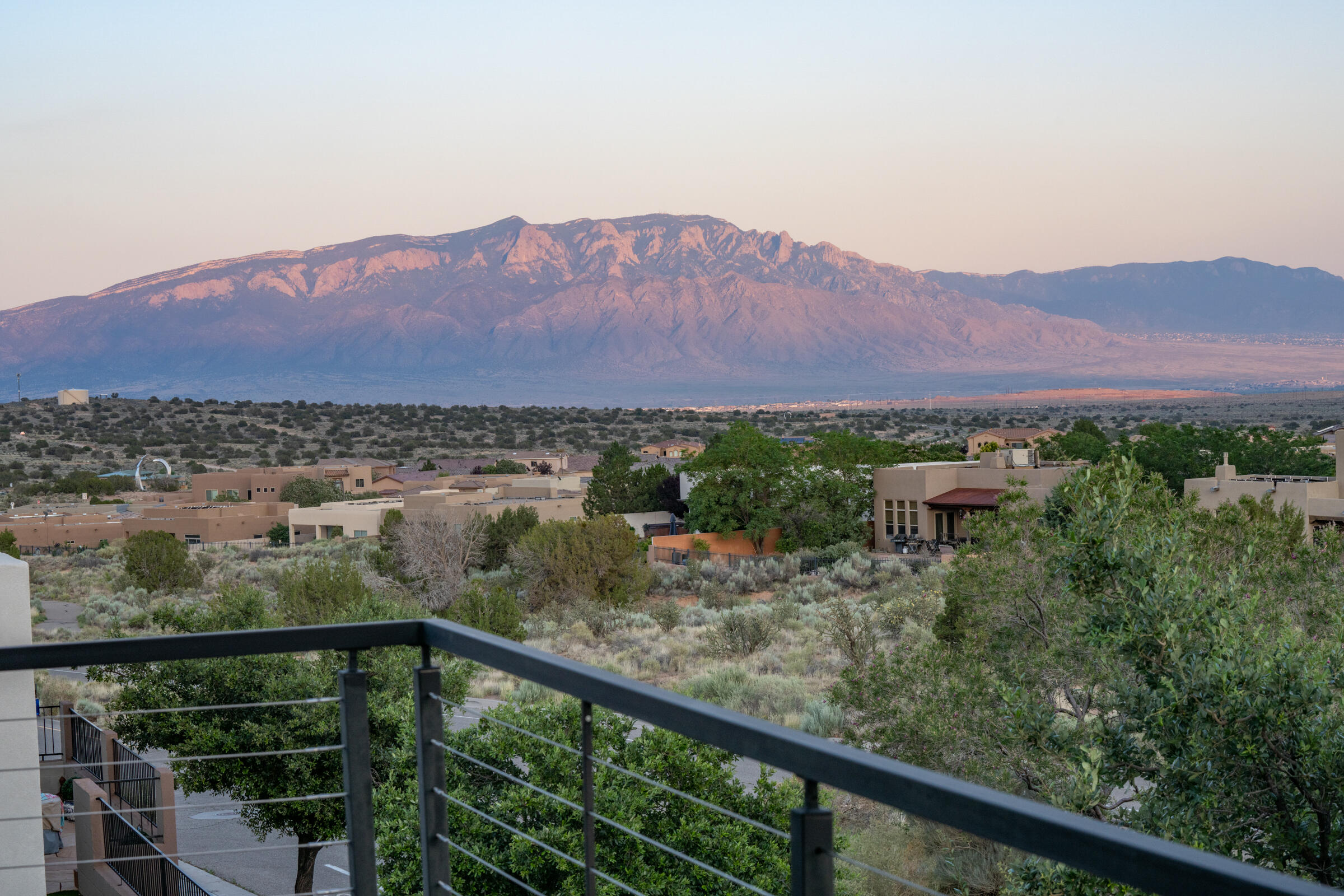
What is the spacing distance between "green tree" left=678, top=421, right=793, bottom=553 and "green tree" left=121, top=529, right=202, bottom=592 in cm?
1695

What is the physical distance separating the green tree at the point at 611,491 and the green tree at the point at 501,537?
23.3ft

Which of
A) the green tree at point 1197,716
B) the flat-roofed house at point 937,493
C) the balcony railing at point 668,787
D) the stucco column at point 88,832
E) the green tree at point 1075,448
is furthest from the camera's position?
the green tree at point 1075,448

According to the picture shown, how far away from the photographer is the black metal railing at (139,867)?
9.48 m

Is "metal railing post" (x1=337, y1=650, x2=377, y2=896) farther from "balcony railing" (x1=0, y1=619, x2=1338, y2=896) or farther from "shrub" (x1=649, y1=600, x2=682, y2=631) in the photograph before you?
"shrub" (x1=649, y1=600, x2=682, y2=631)

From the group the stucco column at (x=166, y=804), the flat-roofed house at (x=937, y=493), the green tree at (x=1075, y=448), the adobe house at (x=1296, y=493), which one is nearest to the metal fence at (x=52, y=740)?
the stucco column at (x=166, y=804)

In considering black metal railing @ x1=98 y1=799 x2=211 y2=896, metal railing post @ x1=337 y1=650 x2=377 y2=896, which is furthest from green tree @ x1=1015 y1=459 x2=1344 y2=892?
black metal railing @ x1=98 y1=799 x2=211 y2=896

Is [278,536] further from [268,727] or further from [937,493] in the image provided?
[268,727]

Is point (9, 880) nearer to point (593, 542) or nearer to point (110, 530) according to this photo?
point (593, 542)

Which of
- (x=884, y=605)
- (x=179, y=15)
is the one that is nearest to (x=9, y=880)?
(x=884, y=605)

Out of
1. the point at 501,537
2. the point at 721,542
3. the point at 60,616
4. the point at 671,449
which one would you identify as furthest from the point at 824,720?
the point at 671,449

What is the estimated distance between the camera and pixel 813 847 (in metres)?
1.33

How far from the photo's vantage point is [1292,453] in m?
40.0

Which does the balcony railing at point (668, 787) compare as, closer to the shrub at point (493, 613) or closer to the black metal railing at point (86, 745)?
the black metal railing at point (86, 745)

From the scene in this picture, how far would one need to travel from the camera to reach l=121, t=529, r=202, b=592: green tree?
110 ft
